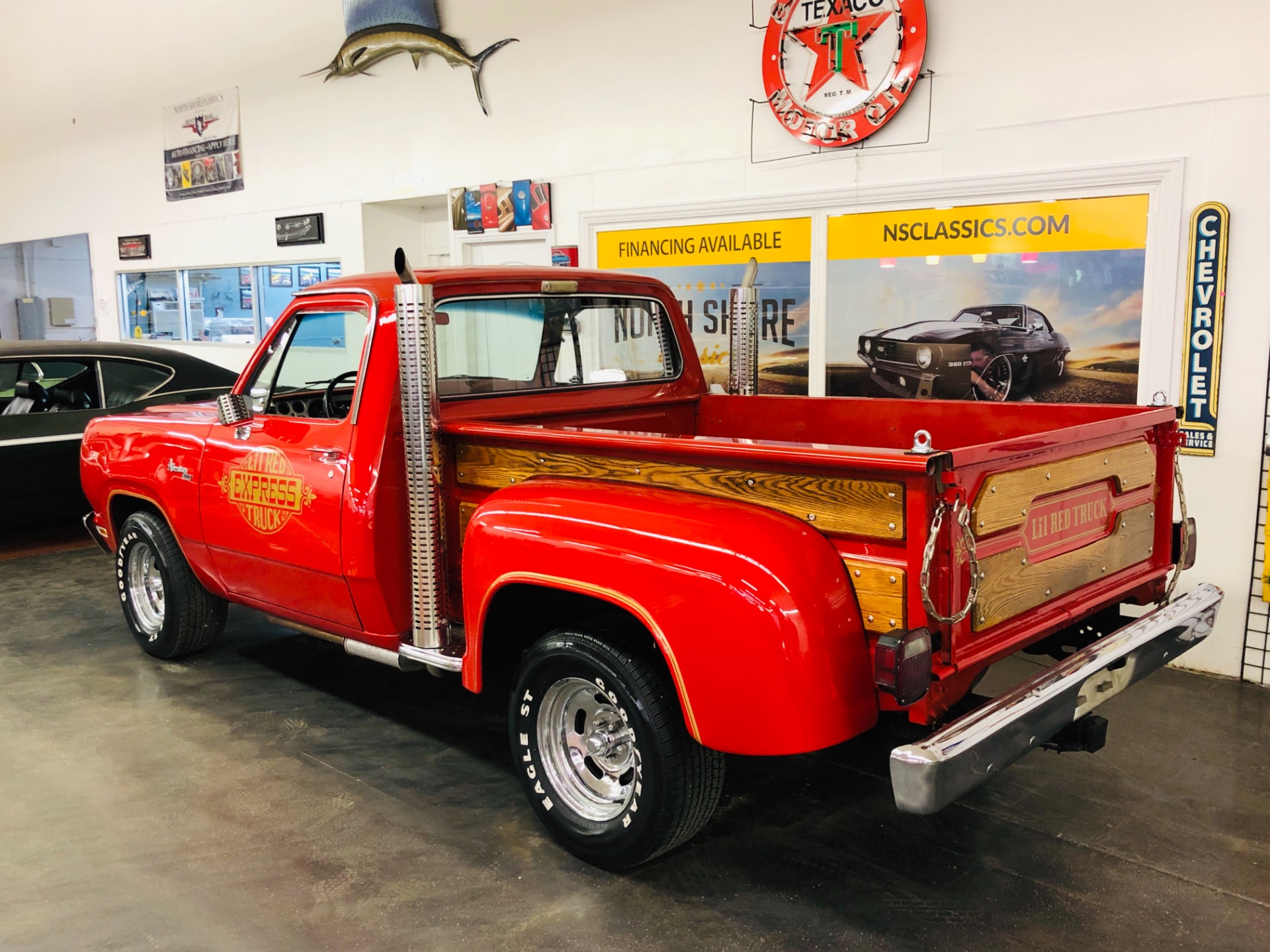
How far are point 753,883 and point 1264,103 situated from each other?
13.1 ft

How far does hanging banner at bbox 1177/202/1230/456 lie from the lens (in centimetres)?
469

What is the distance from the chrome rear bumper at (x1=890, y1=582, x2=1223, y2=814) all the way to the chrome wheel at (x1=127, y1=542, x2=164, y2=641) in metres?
3.97

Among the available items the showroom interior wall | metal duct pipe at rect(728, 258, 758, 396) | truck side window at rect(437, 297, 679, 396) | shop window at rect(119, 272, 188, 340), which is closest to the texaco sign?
the showroom interior wall

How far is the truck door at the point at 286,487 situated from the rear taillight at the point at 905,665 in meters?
2.08

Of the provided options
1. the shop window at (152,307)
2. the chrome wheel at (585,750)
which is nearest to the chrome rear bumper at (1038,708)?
the chrome wheel at (585,750)

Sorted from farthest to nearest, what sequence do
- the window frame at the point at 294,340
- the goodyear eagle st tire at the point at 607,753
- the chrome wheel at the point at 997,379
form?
the chrome wheel at the point at 997,379, the window frame at the point at 294,340, the goodyear eagle st tire at the point at 607,753

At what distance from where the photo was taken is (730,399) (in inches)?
178

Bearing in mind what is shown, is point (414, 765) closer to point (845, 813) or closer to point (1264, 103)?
point (845, 813)

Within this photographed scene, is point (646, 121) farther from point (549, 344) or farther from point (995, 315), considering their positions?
point (549, 344)

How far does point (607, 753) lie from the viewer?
10.0ft

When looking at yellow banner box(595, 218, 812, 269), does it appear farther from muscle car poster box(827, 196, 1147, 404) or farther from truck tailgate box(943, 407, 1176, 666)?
truck tailgate box(943, 407, 1176, 666)

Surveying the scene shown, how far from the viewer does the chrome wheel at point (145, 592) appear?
5.04 m

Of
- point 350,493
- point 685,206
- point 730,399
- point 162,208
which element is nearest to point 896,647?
point 350,493

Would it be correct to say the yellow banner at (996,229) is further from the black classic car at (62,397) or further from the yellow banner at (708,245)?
the black classic car at (62,397)
